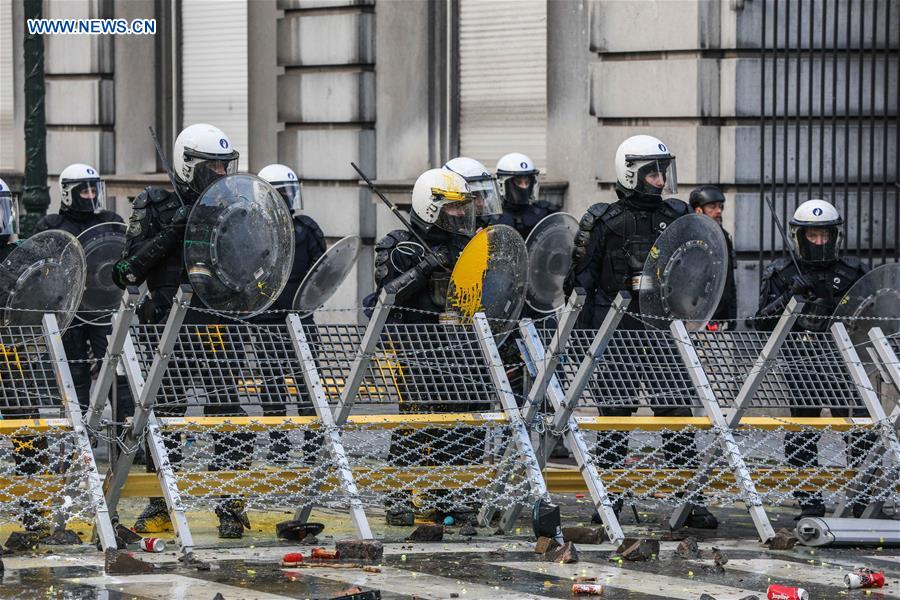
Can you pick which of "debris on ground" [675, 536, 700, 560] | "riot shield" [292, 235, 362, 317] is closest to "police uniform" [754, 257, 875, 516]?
"debris on ground" [675, 536, 700, 560]

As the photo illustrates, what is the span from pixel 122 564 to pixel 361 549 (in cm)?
104

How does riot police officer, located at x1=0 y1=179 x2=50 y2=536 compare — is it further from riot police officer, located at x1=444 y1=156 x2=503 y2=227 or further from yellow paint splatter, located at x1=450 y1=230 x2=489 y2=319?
riot police officer, located at x1=444 y1=156 x2=503 y2=227

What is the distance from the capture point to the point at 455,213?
1103 centimetres

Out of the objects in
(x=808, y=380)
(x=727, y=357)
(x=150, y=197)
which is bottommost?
(x=808, y=380)

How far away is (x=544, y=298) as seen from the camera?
40.6 feet

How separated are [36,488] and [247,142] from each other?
33.6 feet

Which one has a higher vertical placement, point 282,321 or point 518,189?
point 518,189

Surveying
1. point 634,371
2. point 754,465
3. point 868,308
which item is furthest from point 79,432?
point 868,308

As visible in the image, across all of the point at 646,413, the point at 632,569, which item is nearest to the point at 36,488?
the point at 632,569

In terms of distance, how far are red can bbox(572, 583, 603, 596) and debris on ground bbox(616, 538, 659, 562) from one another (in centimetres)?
84

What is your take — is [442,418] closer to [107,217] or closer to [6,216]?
[6,216]

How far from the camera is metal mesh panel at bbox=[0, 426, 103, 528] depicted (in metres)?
9.34

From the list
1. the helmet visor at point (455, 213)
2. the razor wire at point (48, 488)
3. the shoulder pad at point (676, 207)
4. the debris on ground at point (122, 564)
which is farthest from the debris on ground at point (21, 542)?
the shoulder pad at point (676, 207)

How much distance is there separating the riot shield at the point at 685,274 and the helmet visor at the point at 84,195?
410cm
